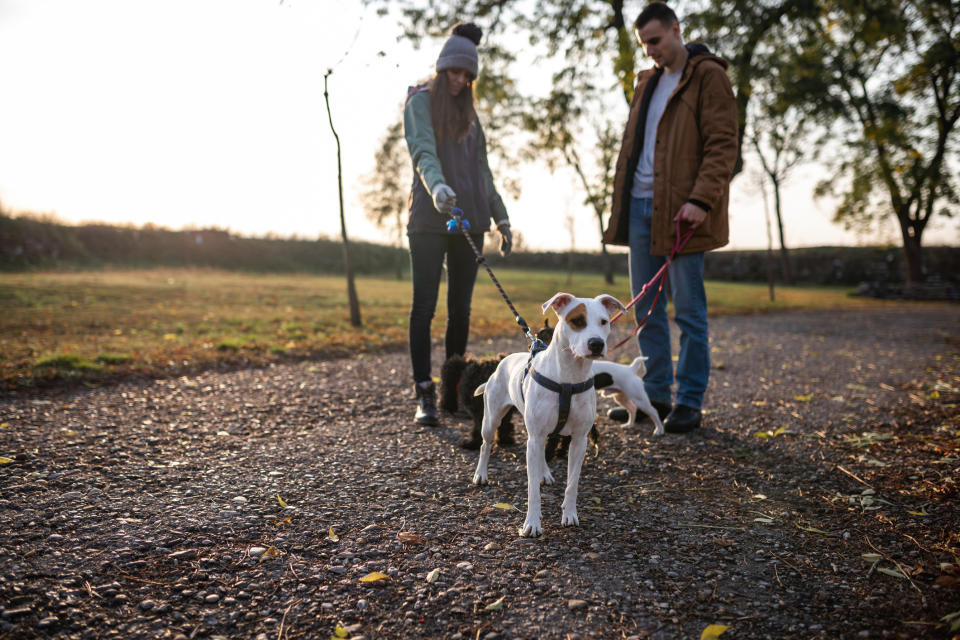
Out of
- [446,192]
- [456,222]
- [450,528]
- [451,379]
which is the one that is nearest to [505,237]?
[456,222]

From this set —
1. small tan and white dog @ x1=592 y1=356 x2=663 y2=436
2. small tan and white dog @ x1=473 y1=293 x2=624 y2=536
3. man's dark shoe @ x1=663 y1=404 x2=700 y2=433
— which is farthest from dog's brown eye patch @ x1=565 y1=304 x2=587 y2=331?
man's dark shoe @ x1=663 y1=404 x2=700 y2=433

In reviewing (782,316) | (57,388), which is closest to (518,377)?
(57,388)

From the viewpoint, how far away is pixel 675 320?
448 centimetres

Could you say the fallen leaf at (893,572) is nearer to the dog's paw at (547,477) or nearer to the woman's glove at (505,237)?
the dog's paw at (547,477)

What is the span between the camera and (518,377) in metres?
3.04

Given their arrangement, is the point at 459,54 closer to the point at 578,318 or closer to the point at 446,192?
the point at 446,192

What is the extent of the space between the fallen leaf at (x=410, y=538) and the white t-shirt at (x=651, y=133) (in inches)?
125

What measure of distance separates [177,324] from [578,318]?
983cm

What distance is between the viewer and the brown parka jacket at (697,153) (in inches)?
156

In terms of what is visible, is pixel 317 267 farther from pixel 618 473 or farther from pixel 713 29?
pixel 618 473

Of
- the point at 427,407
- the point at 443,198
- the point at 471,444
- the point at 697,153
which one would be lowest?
the point at 471,444

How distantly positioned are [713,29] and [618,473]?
11.0m

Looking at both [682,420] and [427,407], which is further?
[427,407]

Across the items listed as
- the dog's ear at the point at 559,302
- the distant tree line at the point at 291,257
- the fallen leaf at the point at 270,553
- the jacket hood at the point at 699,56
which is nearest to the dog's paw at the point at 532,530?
the dog's ear at the point at 559,302
